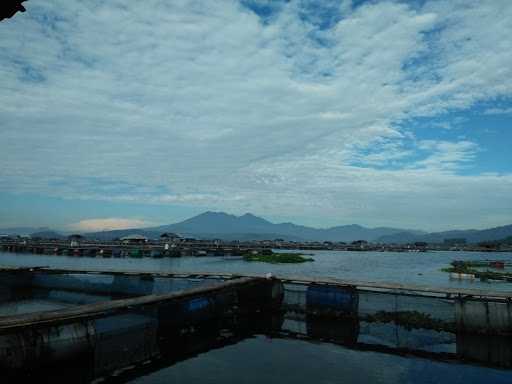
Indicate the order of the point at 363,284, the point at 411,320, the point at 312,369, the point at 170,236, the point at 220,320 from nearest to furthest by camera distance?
the point at 312,369 → the point at 411,320 → the point at 220,320 → the point at 363,284 → the point at 170,236

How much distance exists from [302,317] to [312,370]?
480 inches

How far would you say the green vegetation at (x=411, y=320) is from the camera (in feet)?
90.3

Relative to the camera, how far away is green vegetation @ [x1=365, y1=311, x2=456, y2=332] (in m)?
27.5

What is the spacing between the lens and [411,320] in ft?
94.7

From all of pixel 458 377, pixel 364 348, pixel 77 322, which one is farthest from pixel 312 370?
pixel 77 322

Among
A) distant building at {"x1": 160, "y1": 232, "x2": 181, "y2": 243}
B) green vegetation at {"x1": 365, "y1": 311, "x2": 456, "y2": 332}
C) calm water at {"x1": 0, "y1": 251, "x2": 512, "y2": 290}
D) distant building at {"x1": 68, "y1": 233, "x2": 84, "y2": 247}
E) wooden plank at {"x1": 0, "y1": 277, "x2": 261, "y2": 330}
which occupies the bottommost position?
calm water at {"x1": 0, "y1": 251, "x2": 512, "y2": 290}

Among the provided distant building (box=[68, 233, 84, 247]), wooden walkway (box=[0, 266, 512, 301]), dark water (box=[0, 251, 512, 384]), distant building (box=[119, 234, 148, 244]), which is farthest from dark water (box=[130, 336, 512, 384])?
distant building (box=[119, 234, 148, 244])

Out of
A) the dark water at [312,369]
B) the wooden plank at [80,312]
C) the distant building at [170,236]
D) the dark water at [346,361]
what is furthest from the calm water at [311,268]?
the distant building at [170,236]

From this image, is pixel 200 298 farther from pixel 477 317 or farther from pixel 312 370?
pixel 477 317

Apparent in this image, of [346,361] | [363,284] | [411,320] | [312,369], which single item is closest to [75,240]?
[363,284]

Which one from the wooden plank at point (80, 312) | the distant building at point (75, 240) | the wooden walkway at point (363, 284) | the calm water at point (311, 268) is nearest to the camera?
the wooden plank at point (80, 312)

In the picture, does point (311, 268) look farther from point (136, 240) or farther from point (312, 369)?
point (136, 240)

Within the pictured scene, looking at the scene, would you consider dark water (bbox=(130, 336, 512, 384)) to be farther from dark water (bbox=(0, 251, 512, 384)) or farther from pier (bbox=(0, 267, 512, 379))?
pier (bbox=(0, 267, 512, 379))

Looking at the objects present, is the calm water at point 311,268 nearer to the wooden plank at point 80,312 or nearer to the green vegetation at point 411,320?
the green vegetation at point 411,320
